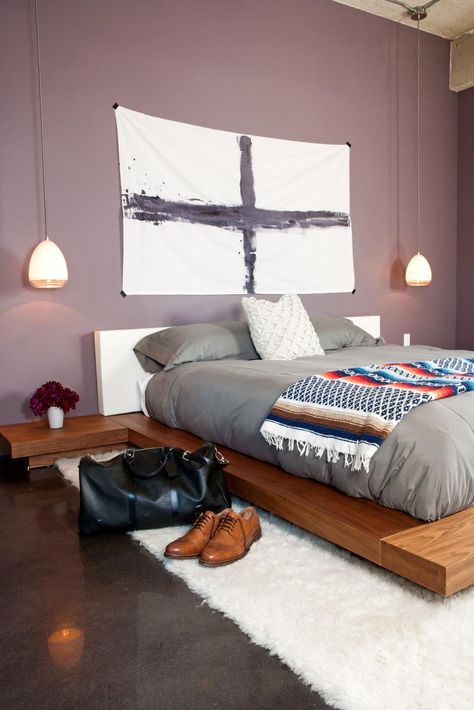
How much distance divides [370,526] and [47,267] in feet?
7.08

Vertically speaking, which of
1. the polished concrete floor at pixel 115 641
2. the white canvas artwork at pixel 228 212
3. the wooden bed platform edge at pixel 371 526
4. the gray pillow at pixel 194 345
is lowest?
the polished concrete floor at pixel 115 641

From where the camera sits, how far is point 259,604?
1614mm

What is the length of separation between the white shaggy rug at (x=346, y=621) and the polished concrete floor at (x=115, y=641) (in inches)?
2.0

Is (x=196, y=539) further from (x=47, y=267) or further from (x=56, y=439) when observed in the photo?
(x=47, y=267)

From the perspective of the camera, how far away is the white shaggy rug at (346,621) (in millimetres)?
1256

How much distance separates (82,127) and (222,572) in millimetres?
2688

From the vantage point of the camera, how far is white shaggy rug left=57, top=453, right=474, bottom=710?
4.12 ft

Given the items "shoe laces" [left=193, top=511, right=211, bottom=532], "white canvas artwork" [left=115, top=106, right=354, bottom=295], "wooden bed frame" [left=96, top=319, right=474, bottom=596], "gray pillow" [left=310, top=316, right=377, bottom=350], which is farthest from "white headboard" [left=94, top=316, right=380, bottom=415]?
"shoe laces" [left=193, top=511, right=211, bottom=532]

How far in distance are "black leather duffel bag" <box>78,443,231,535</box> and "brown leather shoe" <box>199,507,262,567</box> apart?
6.8 inches

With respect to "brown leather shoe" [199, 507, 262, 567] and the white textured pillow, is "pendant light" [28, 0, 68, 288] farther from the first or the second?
"brown leather shoe" [199, 507, 262, 567]

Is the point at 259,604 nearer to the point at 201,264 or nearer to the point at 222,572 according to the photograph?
the point at 222,572

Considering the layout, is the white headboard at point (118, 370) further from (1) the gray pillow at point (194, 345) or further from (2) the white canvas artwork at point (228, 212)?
(2) the white canvas artwork at point (228, 212)

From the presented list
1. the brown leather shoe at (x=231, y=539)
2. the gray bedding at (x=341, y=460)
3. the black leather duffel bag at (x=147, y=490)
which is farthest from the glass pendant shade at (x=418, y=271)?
the brown leather shoe at (x=231, y=539)

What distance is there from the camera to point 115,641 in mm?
1477
